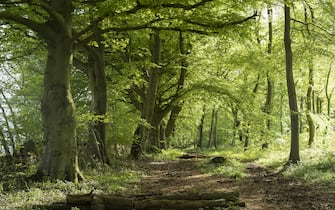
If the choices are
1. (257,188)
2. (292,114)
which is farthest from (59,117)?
(292,114)

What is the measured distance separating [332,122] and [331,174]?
1018 cm

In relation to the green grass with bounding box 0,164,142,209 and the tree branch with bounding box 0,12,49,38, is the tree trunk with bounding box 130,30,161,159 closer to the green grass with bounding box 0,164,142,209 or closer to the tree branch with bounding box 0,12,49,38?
the green grass with bounding box 0,164,142,209

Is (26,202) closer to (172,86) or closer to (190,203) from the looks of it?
(190,203)

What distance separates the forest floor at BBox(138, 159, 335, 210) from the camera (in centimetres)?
805

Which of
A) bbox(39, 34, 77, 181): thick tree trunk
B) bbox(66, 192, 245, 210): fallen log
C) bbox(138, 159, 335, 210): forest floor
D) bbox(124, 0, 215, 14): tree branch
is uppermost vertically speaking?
bbox(124, 0, 215, 14): tree branch

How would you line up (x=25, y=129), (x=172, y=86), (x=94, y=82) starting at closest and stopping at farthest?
(x=94, y=82) < (x=25, y=129) < (x=172, y=86)

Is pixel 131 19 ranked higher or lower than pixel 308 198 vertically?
higher

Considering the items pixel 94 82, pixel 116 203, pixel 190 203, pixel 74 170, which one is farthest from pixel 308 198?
pixel 94 82

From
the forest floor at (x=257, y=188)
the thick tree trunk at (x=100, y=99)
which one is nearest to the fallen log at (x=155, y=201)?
the forest floor at (x=257, y=188)

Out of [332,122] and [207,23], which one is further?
[332,122]

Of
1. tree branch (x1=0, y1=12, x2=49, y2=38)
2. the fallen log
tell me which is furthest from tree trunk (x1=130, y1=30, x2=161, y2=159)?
the fallen log

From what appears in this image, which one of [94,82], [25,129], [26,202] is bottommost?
[26,202]

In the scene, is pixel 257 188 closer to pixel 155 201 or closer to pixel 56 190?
pixel 155 201

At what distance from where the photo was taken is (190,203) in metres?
7.15
